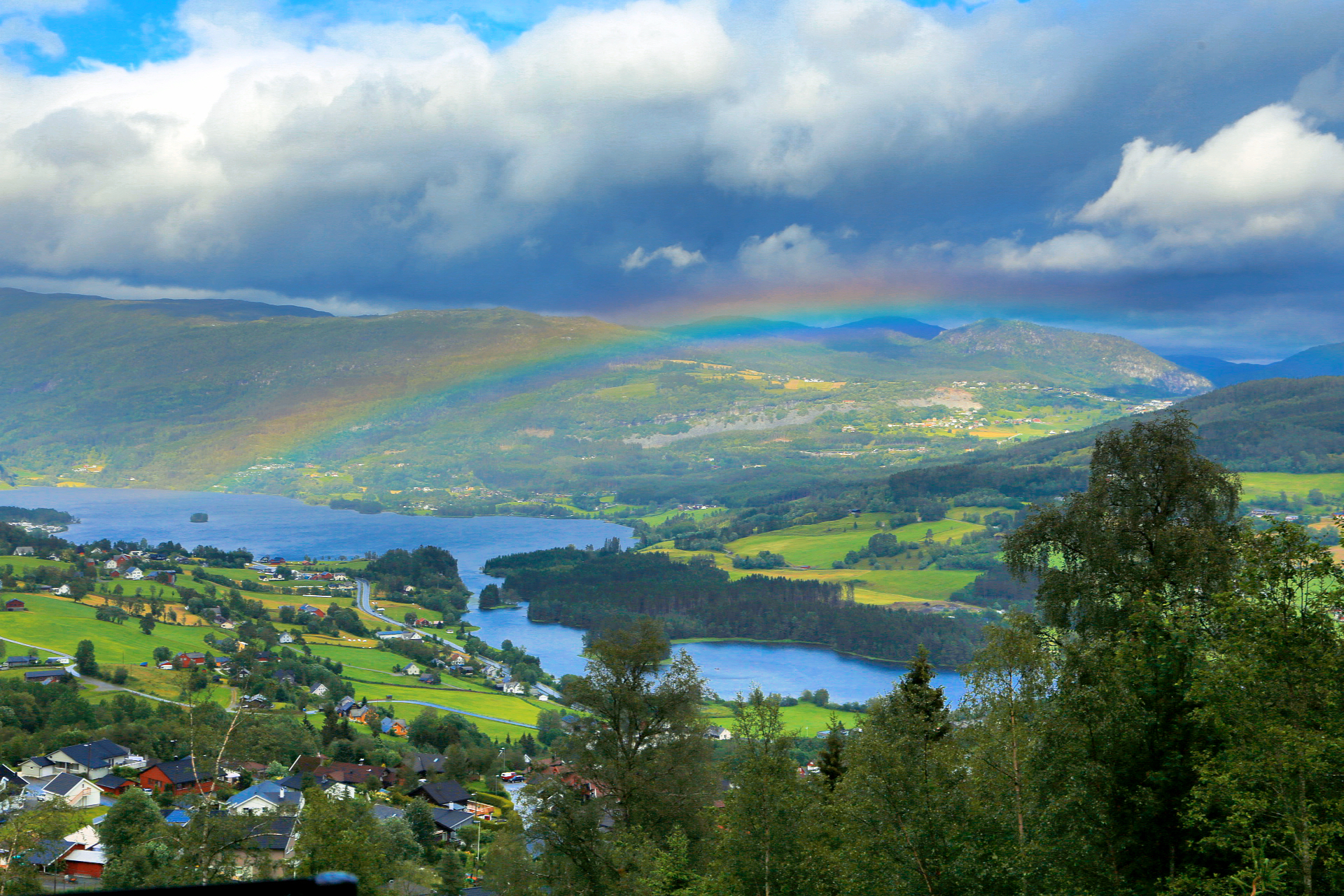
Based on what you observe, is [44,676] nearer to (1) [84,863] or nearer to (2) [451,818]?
(2) [451,818]

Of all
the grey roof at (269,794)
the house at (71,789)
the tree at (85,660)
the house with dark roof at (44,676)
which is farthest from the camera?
the tree at (85,660)

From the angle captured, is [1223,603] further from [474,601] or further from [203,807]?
[474,601]

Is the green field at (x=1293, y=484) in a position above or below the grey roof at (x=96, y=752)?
above

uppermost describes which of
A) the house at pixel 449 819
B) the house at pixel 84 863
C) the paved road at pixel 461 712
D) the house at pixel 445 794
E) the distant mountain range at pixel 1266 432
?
the distant mountain range at pixel 1266 432

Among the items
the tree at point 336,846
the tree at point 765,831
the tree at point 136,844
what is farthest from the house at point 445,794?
the tree at point 765,831

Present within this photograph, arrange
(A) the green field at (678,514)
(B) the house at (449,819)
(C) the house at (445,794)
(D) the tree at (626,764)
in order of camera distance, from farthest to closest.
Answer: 1. (A) the green field at (678,514)
2. (C) the house at (445,794)
3. (B) the house at (449,819)
4. (D) the tree at (626,764)

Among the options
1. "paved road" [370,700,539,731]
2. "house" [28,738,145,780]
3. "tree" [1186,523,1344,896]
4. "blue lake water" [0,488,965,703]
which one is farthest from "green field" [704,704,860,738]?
"tree" [1186,523,1344,896]

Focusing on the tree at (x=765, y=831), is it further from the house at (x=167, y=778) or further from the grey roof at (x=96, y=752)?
the grey roof at (x=96, y=752)

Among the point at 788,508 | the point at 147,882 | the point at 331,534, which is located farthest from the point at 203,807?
the point at 331,534
